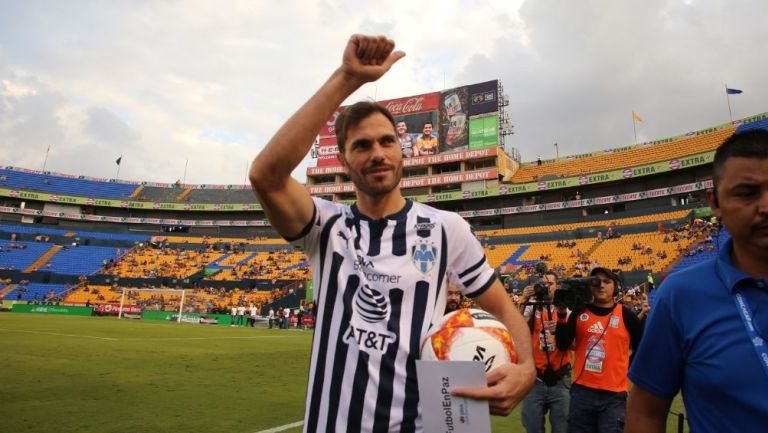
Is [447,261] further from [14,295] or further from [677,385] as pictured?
[14,295]

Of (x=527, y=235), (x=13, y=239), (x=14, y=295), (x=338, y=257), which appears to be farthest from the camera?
(x=13, y=239)

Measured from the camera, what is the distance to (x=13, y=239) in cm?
5081

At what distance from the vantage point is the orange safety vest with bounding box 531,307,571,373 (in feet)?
18.0

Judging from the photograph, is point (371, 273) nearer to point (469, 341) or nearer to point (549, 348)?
point (469, 341)

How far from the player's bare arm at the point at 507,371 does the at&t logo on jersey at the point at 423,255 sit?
0.29 m

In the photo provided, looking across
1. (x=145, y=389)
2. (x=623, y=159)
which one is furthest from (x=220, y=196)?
(x=145, y=389)

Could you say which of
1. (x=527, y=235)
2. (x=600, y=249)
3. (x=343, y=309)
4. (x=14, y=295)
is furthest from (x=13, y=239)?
(x=343, y=309)

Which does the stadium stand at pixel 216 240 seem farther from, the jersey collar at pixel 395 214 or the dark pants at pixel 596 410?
the jersey collar at pixel 395 214

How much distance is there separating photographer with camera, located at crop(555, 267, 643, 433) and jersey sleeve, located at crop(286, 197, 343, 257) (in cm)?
359

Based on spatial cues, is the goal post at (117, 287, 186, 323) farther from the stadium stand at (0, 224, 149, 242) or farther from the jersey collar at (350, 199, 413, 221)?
the jersey collar at (350, 199, 413, 221)

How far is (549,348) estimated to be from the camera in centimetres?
558

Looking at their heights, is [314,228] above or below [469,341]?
above

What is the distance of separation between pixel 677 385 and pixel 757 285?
0.52 metres

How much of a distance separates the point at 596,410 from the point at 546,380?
64cm
